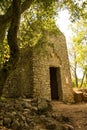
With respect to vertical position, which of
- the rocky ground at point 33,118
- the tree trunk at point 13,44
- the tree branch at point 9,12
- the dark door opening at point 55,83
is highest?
the tree branch at point 9,12

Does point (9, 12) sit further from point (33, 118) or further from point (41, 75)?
point (41, 75)

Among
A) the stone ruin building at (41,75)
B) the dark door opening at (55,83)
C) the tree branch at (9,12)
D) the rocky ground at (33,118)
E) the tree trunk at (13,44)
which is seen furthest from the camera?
the dark door opening at (55,83)

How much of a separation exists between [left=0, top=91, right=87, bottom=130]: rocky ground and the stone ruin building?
1694 mm

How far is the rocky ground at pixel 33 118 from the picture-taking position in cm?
745

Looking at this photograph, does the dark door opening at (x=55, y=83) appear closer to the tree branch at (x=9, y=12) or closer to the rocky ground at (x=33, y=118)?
the rocky ground at (x=33, y=118)

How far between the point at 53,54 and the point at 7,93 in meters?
4.12

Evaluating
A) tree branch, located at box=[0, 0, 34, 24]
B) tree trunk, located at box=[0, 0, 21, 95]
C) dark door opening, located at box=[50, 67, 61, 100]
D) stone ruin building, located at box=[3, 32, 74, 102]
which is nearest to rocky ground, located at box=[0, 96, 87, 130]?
tree trunk, located at box=[0, 0, 21, 95]

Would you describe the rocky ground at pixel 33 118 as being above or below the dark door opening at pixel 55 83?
below

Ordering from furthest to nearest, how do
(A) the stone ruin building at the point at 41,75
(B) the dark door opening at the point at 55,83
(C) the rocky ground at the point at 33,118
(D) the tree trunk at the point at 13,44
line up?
(B) the dark door opening at the point at 55,83 < (A) the stone ruin building at the point at 41,75 < (C) the rocky ground at the point at 33,118 < (D) the tree trunk at the point at 13,44

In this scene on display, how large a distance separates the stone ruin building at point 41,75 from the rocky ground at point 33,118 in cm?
169

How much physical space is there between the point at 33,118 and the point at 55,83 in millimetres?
6159

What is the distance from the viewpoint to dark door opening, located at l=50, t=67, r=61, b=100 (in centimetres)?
1397

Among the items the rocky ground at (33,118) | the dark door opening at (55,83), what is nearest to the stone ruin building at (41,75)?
the dark door opening at (55,83)

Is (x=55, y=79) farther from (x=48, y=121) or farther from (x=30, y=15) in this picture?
(x=48, y=121)
